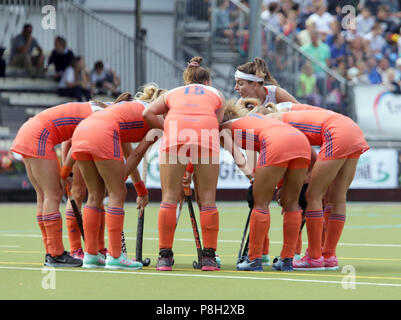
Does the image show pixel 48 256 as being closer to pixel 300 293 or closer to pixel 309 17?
pixel 300 293


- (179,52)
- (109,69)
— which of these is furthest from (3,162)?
(179,52)

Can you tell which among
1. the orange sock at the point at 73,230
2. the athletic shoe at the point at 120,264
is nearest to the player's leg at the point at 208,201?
the athletic shoe at the point at 120,264

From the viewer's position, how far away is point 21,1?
2003 cm

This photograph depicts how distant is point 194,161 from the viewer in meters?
7.26

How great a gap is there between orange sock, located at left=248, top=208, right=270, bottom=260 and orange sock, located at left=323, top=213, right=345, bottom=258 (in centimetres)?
87

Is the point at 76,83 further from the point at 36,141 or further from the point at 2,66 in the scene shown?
the point at 36,141

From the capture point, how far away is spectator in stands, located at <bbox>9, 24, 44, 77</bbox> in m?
20.0

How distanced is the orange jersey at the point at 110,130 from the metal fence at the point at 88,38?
496 inches

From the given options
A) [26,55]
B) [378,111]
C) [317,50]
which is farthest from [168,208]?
[317,50]

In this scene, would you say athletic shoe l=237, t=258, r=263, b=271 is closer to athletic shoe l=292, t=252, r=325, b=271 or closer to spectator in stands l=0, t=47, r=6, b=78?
athletic shoe l=292, t=252, r=325, b=271

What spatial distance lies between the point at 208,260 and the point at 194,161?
35.9 inches

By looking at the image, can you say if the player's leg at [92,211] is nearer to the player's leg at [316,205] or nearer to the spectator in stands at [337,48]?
the player's leg at [316,205]

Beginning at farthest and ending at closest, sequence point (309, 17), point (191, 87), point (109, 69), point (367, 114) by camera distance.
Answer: point (309, 17) < point (109, 69) < point (367, 114) < point (191, 87)

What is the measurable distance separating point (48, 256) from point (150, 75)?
1330 cm
